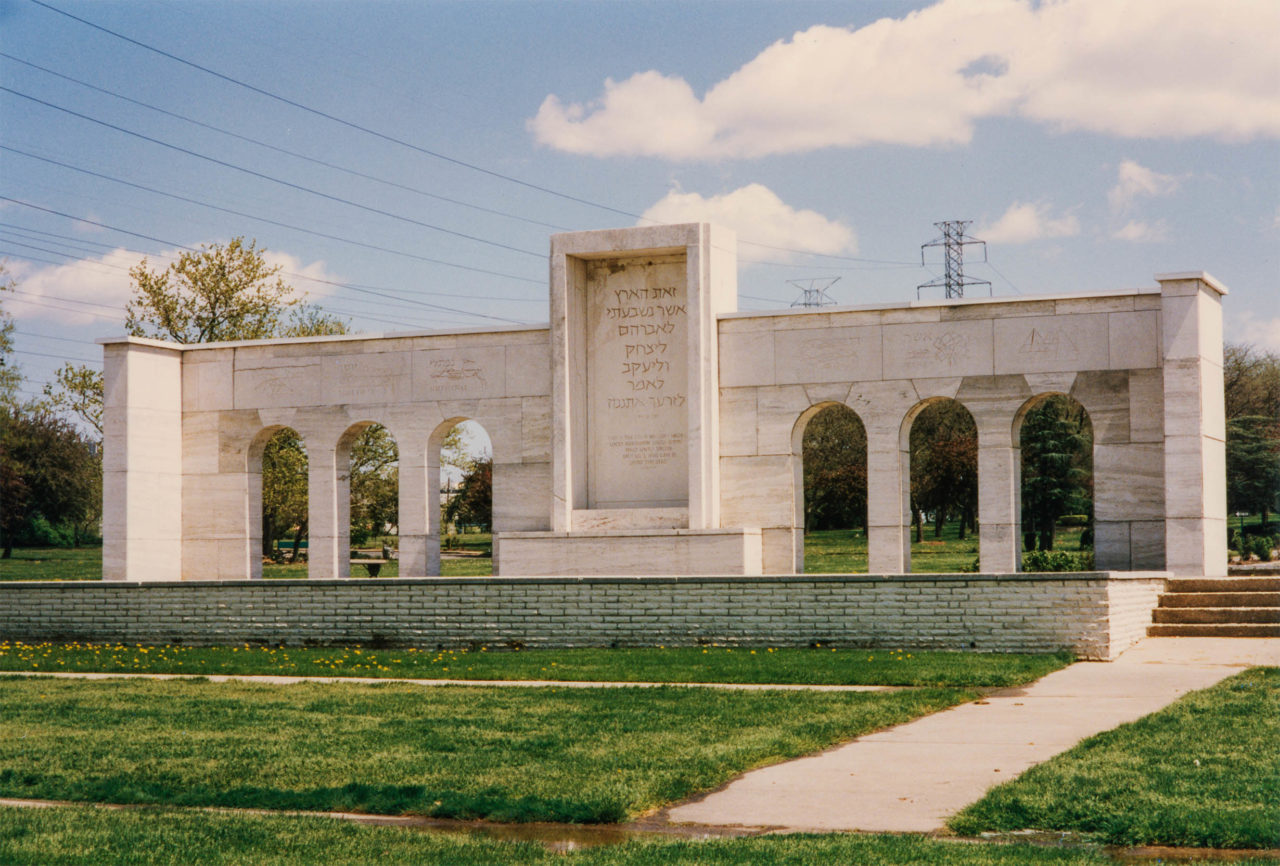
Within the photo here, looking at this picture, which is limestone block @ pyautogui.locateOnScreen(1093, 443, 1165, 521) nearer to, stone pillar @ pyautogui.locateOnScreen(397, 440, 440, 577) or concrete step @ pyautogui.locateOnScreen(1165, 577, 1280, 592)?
concrete step @ pyautogui.locateOnScreen(1165, 577, 1280, 592)

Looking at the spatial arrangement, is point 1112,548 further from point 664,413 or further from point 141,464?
point 141,464

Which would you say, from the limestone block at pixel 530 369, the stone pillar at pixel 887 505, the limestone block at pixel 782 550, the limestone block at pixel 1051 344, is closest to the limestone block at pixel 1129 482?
the limestone block at pixel 1051 344

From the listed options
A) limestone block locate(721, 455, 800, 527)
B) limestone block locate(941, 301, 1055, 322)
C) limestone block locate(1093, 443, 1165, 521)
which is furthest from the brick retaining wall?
limestone block locate(941, 301, 1055, 322)

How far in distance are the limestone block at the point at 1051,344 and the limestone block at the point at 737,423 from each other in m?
4.17

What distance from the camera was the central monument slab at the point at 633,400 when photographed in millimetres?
23734

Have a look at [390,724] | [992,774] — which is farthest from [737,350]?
[992,774]

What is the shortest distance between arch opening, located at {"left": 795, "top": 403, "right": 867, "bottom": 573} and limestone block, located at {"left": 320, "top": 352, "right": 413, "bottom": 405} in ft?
76.4

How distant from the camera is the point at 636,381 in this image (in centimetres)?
2494

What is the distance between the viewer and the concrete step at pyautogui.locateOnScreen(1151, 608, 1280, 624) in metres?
19.7

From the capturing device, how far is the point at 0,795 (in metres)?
9.49

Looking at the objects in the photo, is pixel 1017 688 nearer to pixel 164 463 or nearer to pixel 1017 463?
pixel 1017 463

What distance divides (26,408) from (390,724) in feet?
176

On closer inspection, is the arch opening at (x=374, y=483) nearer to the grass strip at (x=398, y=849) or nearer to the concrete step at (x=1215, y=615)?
the concrete step at (x=1215, y=615)

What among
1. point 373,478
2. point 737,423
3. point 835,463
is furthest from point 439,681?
point 835,463
